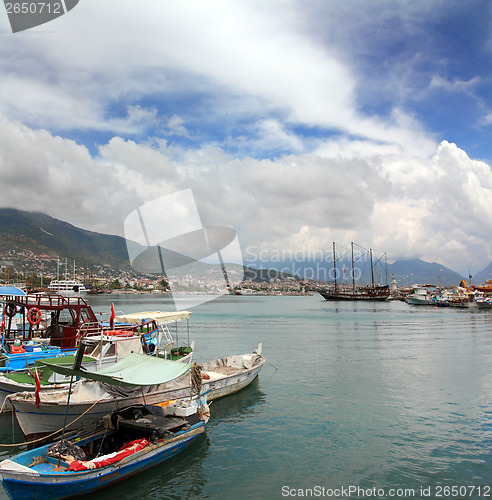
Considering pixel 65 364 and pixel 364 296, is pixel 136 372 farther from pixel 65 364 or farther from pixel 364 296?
pixel 364 296

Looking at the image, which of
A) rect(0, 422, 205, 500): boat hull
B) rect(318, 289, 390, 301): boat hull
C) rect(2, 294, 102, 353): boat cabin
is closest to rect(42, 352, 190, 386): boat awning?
rect(0, 422, 205, 500): boat hull

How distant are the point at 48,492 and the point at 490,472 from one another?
1211cm

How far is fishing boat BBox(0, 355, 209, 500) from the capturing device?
8.95m

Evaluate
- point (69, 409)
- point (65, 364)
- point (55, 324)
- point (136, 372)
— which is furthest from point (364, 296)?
point (69, 409)

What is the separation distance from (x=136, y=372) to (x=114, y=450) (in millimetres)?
2279

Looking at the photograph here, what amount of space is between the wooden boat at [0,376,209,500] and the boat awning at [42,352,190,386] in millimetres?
1439

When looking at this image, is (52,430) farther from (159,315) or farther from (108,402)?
(159,315)

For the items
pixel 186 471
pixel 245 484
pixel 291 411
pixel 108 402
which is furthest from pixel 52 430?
pixel 291 411

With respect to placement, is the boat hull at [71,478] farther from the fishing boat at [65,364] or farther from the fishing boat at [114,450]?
the fishing boat at [65,364]

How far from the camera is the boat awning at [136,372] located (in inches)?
434

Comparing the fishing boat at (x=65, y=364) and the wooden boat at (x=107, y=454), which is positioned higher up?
the fishing boat at (x=65, y=364)

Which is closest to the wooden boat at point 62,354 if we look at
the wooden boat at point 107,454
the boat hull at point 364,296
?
the wooden boat at point 107,454

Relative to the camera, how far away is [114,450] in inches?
449

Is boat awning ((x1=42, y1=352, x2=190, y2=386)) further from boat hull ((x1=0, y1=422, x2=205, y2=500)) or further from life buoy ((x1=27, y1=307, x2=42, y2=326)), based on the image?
life buoy ((x1=27, y1=307, x2=42, y2=326))
